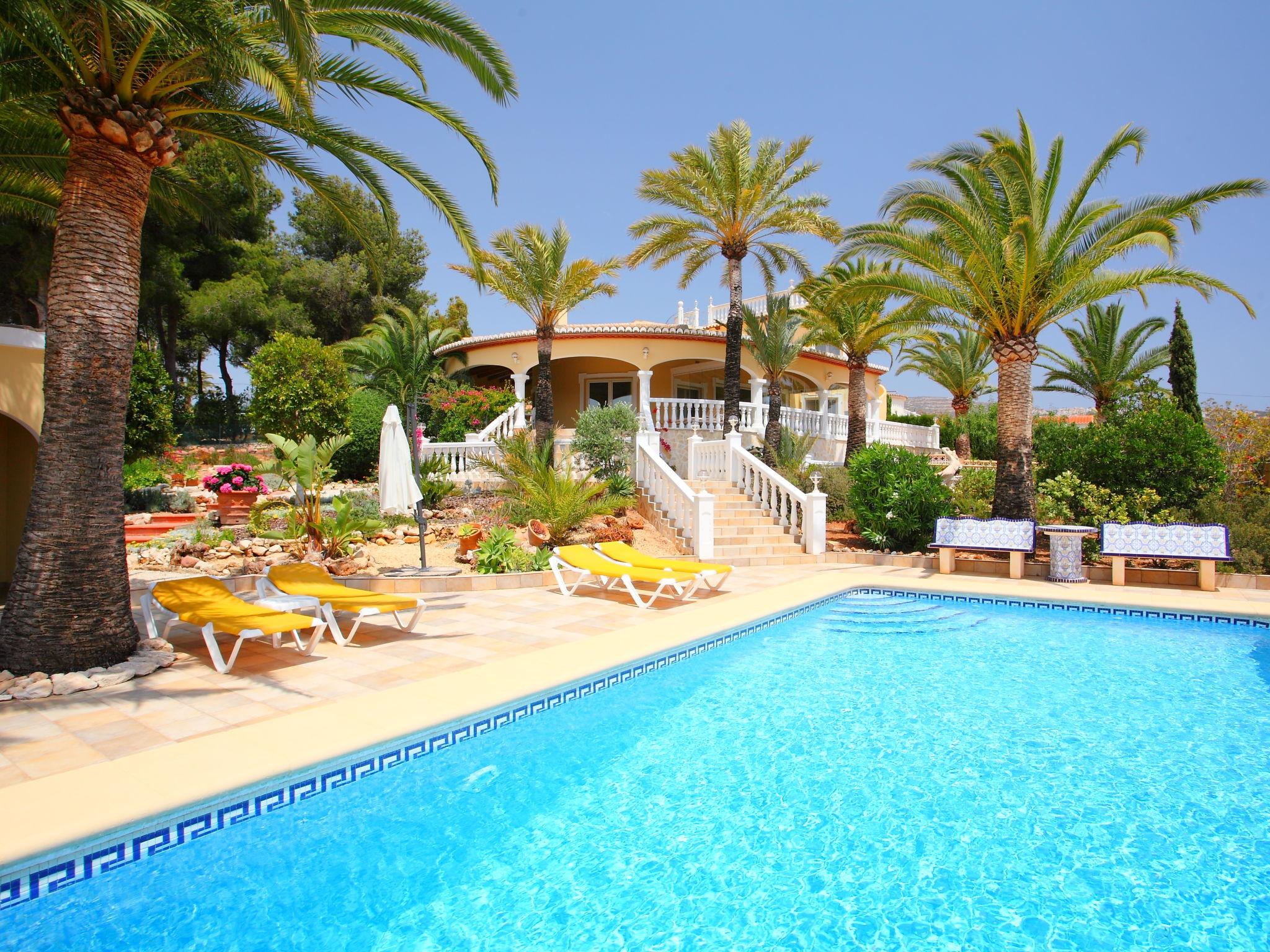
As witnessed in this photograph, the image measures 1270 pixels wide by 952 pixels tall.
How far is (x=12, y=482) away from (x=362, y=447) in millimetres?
9354

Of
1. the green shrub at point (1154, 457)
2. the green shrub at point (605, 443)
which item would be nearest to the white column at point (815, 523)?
the green shrub at point (605, 443)

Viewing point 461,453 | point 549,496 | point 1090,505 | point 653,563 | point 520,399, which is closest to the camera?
point 653,563

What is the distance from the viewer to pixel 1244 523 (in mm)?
12312

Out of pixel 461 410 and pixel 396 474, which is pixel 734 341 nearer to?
pixel 461 410

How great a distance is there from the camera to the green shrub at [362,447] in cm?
2080

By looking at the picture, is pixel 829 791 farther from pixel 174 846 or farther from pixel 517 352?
pixel 517 352

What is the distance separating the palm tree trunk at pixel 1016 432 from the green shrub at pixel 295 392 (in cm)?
1739

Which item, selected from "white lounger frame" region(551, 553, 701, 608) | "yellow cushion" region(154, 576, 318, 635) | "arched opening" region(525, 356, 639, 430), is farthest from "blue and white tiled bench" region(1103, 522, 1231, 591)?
"arched opening" region(525, 356, 639, 430)

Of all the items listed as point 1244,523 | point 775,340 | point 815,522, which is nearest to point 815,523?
point 815,522

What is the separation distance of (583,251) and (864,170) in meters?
7.62

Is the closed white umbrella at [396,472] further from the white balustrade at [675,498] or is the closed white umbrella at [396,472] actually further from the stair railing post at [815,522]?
the stair railing post at [815,522]

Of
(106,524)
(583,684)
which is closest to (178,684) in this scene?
(106,524)

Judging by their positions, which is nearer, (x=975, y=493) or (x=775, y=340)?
(x=975, y=493)

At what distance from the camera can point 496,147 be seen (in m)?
8.34
